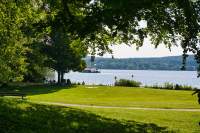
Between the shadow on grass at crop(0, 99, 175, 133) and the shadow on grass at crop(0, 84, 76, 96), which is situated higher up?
the shadow on grass at crop(0, 84, 76, 96)

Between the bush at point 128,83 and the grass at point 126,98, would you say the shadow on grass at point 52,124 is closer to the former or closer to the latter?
the grass at point 126,98

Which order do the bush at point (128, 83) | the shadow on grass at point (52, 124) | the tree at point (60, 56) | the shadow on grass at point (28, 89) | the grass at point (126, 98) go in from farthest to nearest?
the tree at point (60, 56) < the bush at point (128, 83) < the shadow on grass at point (28, 89) < the grass at point (126, 98) < the shadow on grass at point (52, 124)

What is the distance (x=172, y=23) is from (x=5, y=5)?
7226mm

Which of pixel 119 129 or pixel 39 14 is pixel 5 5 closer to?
pixel 39 14

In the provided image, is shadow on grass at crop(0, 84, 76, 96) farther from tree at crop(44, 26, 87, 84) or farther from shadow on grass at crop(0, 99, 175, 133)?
shadow on grass at crop(0, 99, 175, 133)

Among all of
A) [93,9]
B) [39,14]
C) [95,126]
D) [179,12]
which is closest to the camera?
[93,9]

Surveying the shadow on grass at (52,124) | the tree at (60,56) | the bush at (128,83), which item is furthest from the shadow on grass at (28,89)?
the shadow on grass at (52,124)

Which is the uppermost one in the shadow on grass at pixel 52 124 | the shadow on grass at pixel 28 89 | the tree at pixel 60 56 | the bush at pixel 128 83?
the tree at pixel 60 56

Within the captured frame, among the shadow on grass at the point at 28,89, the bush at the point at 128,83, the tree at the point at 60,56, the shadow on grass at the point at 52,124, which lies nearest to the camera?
the shadow on grass at the point at 52,124

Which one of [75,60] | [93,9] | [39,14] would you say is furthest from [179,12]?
[75,60]

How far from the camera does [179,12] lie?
1858 centimetres

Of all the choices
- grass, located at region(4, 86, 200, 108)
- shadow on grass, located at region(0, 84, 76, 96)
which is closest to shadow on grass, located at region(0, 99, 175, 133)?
grass, located at region(4, 86, 200, 108)

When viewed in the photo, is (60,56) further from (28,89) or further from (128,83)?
(28,89)

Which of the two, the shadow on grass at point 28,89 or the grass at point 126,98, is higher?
the shadow on grass at point 28,89
